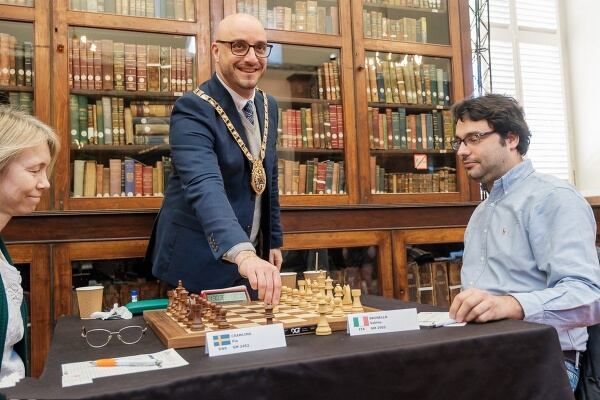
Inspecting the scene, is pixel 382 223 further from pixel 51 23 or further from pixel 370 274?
pixel 51 23

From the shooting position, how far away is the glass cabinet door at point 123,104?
303cm

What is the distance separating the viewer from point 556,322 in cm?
142

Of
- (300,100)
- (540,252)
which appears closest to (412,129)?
(300,100)

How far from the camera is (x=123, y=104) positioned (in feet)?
10.6

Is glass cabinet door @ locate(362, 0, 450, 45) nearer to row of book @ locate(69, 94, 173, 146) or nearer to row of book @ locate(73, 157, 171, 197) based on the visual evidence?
row of book @ locate(69, 94, 173, 146)

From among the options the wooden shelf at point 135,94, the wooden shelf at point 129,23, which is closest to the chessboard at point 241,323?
the wooden shelf at point 135,94

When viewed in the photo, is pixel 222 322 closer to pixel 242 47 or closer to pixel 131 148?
pixel 242 47

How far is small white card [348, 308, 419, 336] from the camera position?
1.19 metres

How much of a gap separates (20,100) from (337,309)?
89.6 inches

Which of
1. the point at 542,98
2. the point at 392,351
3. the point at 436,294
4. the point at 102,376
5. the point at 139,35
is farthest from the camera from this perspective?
the point at 542,98

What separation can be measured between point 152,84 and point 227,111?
4.83ft

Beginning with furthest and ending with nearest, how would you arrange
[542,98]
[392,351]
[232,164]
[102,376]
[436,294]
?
[542,98] → [436,294] → [232,164] → [392,351] → [102,376]

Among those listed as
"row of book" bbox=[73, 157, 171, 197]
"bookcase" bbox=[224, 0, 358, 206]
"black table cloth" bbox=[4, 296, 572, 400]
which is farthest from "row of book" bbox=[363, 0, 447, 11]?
"black table cloth" bbox=[4, 296, 572, 400]

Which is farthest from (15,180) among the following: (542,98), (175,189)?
(542,98)
